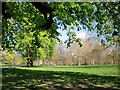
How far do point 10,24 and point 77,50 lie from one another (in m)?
31.7

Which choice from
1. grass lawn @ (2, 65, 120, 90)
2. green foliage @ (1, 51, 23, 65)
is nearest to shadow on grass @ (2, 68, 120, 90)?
grass lawn @ (2, 65, 120, 90)

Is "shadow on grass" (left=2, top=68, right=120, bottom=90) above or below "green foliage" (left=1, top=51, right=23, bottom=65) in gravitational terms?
below

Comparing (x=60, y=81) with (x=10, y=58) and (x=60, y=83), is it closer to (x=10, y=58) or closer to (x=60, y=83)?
(x=60, y=83)

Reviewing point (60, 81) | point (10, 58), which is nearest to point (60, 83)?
point (60, 81)

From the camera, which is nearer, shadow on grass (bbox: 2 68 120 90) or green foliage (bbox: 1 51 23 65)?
shadow on grass (bbox: 2 68 120 90)

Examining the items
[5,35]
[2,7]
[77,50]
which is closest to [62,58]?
[77,50]

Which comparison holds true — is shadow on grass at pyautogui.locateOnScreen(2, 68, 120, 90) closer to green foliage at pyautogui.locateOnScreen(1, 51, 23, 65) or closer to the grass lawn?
the grass lawn

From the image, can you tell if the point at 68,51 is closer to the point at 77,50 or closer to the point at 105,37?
the point at 77,50

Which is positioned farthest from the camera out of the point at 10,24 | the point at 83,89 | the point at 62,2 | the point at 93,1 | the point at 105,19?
the point at 10,24

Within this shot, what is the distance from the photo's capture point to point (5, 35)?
→ 16.6 metres

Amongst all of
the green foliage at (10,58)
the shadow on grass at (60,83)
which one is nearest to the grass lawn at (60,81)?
the shadow on grass at (60,83)

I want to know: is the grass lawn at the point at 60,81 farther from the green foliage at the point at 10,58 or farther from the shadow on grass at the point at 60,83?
the green foliage at the point at 10,58

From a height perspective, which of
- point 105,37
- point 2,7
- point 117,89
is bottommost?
point 117,89

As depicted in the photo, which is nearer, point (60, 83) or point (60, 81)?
point (60, 83)
